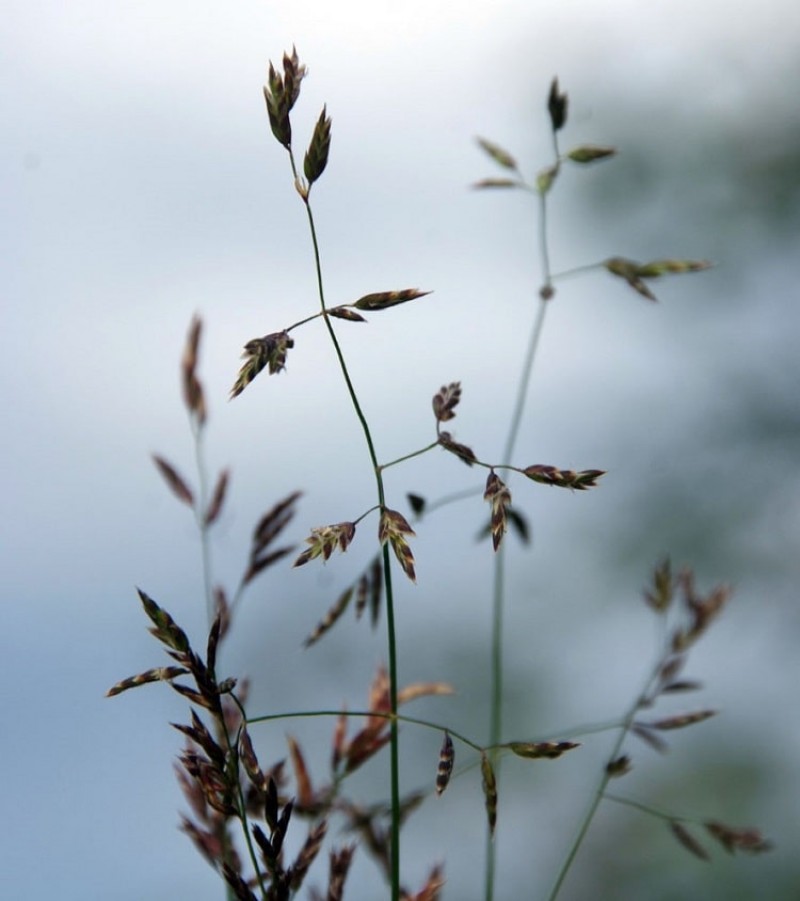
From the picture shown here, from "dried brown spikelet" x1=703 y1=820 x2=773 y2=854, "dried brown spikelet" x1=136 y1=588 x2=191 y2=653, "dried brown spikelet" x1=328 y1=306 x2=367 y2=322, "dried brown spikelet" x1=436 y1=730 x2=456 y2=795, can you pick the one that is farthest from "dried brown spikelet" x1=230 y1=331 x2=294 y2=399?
"dried brown spikelet" x1=703 y1=820 x2=773 y2=854

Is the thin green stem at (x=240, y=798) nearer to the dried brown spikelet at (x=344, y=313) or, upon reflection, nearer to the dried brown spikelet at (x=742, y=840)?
the dried brown spikelet at (x=344, y=313)

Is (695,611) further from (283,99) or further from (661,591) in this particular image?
(283,99)

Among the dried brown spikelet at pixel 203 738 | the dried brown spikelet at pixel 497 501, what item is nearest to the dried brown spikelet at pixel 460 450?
the dried brown spikelet at pixel 497 501

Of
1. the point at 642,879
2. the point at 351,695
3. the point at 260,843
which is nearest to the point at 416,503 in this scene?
the point at 260,843

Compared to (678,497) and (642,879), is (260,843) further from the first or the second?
(678,497)

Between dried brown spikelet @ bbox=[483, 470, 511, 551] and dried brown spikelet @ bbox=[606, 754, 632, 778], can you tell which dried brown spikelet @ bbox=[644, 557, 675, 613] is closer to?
dried brown spikelet @ bbox=[606, 754, 632, 778]

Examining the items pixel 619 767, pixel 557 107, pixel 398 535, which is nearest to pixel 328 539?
pixel 398 535

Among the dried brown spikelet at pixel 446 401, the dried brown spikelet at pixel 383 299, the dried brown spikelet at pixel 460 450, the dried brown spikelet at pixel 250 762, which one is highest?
the dried brown spikelet at pixel 383 299
